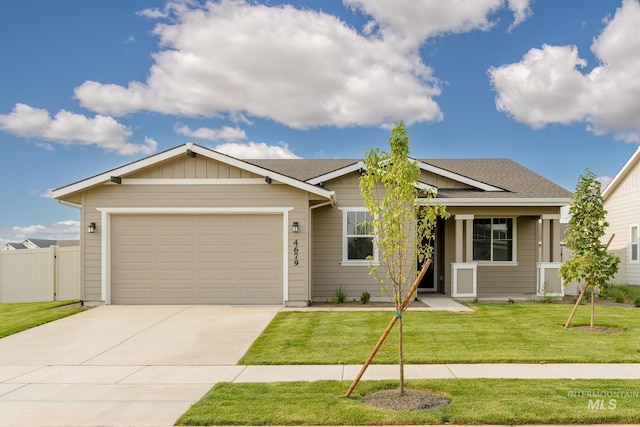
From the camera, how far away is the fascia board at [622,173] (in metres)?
19.8

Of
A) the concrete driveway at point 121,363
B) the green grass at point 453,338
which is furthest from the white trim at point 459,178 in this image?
the concrete driveway at point 121,363

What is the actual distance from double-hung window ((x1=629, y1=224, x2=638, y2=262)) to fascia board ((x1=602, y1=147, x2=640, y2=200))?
2.25 metres

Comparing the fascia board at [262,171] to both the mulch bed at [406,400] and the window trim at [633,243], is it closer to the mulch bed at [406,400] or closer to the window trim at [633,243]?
the mulch bed at [406,400]

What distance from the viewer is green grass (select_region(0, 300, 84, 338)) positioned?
33.9ft

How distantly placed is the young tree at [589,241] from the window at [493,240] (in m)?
5.00

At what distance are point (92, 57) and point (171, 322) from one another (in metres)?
7.53

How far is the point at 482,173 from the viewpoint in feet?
57.4

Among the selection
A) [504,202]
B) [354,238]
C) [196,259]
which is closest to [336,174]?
[354,238]

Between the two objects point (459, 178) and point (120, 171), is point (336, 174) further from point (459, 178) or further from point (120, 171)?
point (120, 171)

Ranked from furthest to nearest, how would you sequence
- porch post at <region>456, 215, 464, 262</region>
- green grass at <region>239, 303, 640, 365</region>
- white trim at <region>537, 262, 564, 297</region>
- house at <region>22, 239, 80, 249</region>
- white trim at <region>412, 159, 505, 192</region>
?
house at <region>22, 239, 80, 249</region> → white trim at <region>412, 159, 505, 192</region> → porch post at <region>456, 215, 464, 262</region> → white trim at <region>537, 262, 564, 297</region> → green grass at <region>239, 303, 640, 365</region>

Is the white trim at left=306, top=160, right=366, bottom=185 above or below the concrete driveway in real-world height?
above

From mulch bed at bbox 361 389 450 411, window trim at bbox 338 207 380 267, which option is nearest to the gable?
window trim at bbox 338 207 380 267

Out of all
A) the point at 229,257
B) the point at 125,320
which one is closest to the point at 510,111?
the point at 229,257

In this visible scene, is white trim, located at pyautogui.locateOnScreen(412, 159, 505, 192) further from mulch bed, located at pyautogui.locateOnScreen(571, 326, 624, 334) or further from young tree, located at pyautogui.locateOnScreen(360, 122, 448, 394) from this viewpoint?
young tree, located at pyautogui.locateOnScreen(360, 122, 448, 394)
